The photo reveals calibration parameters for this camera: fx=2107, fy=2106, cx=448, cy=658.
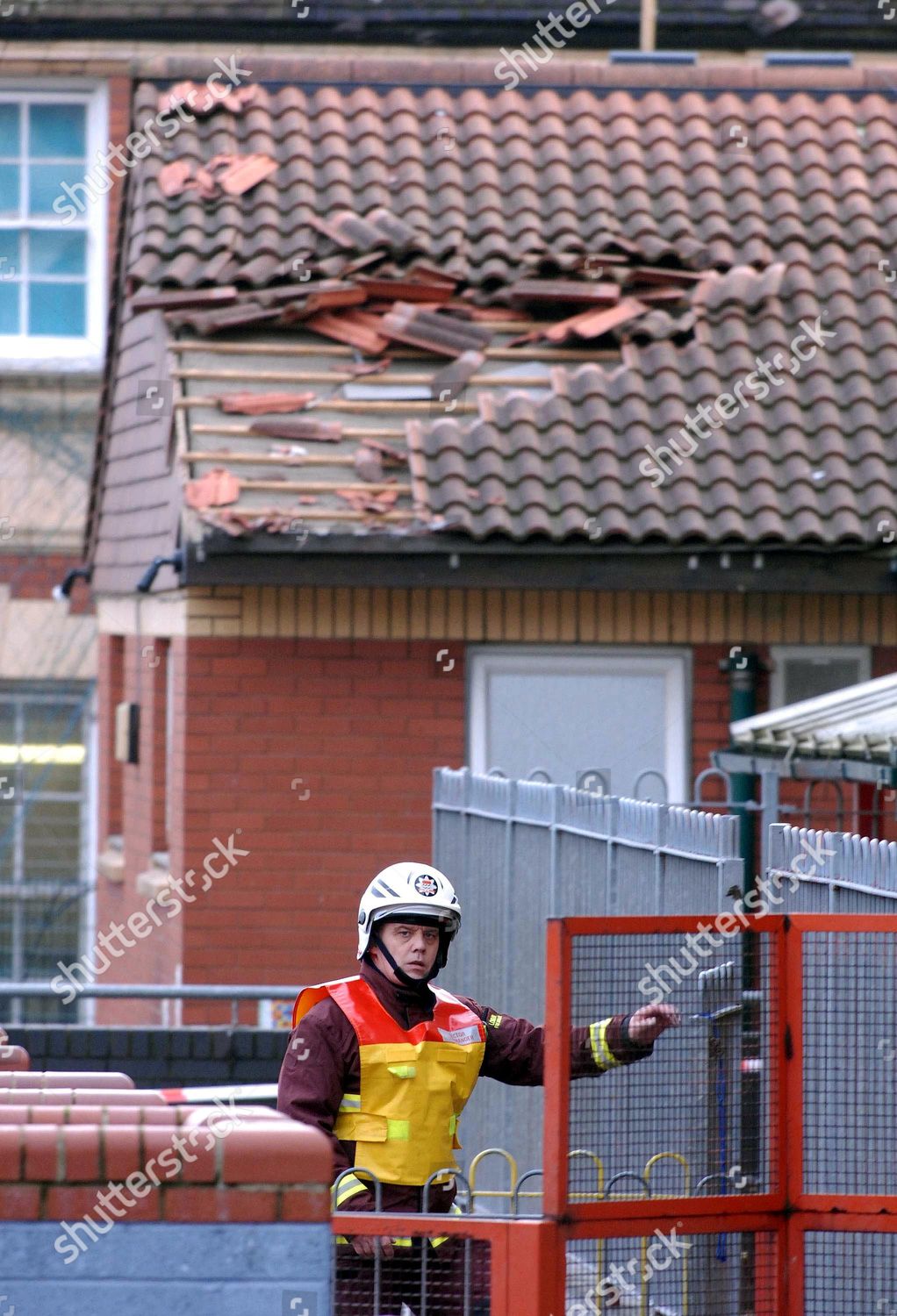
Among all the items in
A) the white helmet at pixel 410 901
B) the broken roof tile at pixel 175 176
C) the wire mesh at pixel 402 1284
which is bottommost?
the wire mesh at pixel 402 1284

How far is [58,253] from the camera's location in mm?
17672

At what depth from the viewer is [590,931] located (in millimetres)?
4504

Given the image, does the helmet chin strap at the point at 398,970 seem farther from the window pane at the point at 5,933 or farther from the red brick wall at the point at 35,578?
the window pane at the point at 5,933

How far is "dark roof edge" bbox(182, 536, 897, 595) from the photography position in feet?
35.1

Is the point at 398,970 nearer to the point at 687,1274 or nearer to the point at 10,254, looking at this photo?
the point at 687,1274

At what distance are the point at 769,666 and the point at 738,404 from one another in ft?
4.83

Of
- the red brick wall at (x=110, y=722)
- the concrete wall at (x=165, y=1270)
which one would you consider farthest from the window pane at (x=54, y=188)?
the concrete wall at (x=165, y=1270)

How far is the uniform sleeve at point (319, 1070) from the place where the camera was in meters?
4.95

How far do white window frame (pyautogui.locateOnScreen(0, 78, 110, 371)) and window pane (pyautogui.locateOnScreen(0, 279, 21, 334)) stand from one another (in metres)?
0.08

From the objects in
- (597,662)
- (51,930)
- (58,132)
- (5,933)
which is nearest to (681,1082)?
(597,662)

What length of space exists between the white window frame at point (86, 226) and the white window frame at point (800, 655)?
7.86 meters

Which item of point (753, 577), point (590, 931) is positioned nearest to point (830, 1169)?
point (590, 931)

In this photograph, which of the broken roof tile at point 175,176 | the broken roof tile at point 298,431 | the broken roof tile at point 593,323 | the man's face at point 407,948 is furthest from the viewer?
the broken roof tile at point 175,176

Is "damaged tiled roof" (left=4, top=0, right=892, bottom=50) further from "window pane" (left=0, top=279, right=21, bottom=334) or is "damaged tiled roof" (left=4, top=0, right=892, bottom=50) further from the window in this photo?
the window
